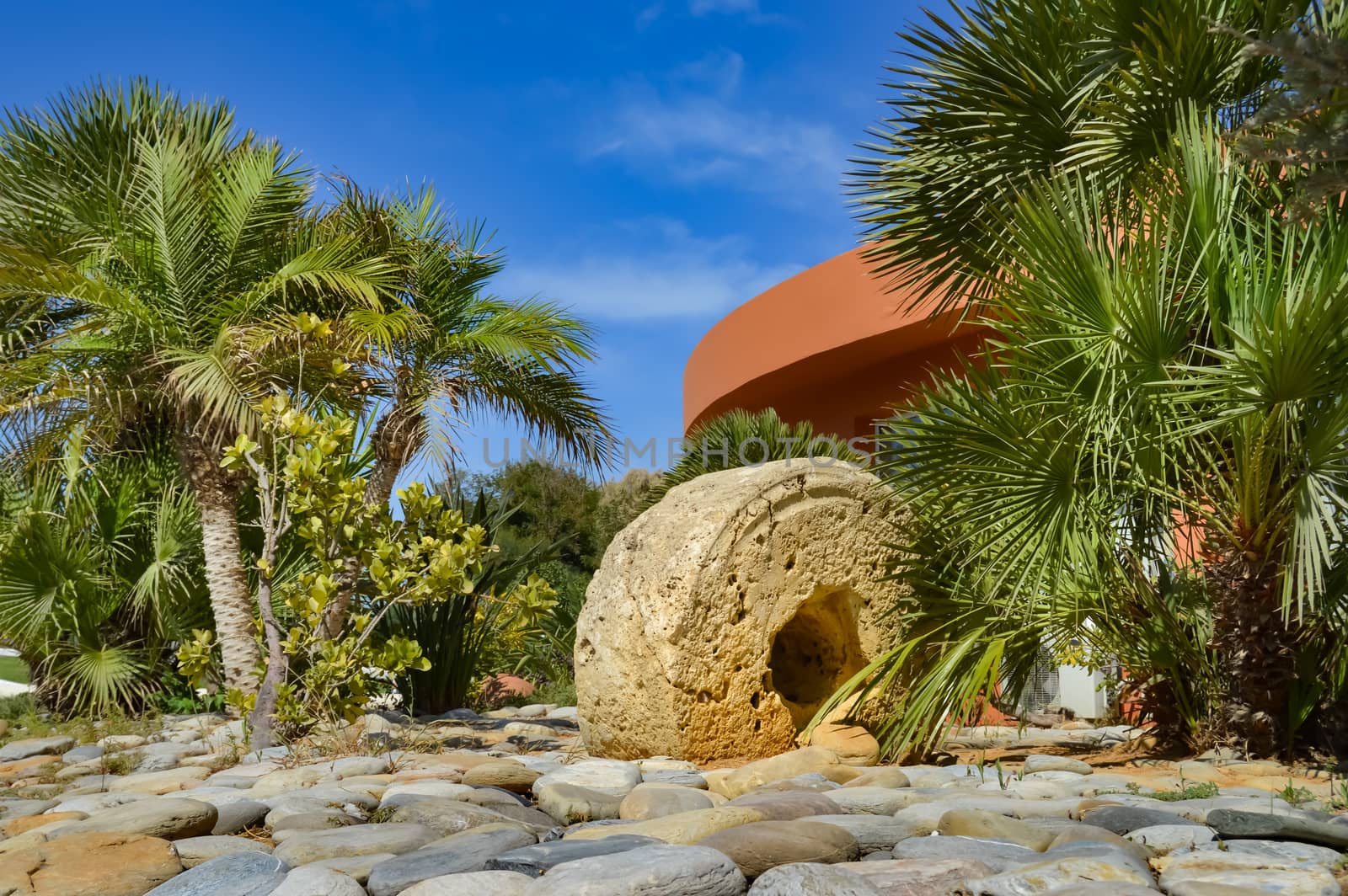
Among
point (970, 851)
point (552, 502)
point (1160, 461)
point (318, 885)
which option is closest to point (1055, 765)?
point (1160, 461)

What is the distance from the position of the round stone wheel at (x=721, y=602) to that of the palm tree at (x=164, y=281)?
3869 millimetres

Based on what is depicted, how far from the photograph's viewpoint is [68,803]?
481 centimetres

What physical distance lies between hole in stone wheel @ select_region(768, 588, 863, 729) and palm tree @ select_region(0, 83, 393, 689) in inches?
165

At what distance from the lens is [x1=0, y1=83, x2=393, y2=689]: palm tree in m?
8.40

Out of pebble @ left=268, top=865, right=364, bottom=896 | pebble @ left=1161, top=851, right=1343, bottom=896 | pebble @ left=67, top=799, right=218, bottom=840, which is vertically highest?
pebble @ left=67, top=799, right=218, bottom=840

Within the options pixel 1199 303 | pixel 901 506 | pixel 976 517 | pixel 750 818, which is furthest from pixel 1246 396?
pixel 750 818

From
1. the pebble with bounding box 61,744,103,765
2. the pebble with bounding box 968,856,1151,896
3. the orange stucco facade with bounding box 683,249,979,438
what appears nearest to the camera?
the pebble with bounding box 968,856,1151,896

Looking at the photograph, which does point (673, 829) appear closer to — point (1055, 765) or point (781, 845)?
point (781, 845)

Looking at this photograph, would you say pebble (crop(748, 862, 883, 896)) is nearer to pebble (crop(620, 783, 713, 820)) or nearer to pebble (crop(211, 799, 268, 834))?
pebble (crop(620, 783, 713, 820))

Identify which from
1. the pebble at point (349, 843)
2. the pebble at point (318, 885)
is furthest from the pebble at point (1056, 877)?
the pebble at point (349, 843)

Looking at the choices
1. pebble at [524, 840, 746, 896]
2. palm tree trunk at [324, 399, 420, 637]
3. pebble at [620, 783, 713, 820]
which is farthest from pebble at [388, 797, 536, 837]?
palm tree trunk at [324, 399, 420, 637]

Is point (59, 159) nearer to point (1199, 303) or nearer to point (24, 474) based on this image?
point (24, 474)

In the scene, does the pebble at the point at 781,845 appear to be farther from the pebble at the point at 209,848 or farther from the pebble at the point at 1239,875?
the pebble at the point at 209,848

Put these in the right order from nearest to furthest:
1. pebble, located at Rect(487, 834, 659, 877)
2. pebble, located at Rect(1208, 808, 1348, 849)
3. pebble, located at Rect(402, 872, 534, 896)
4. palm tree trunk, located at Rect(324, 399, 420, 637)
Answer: pebble, located at Rect(402, 872, 534, 896)
pebble, located at Rect(487, 834, 659, 877)
pebble, located at Rect(1208, 808, 1348, 849)
palm tree trunk, located at Rect(324, 399, 420, 637)
